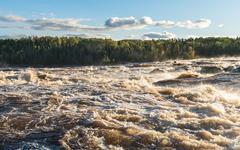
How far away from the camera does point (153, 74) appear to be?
3184 centimetres

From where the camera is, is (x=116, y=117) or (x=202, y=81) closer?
(x=116, y=117)

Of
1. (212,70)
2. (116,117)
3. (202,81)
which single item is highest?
(116,117)

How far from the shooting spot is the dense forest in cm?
4812

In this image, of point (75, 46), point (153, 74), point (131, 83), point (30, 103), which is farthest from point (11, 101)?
point (75, 46)

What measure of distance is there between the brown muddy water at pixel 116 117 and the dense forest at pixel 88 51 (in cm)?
2575

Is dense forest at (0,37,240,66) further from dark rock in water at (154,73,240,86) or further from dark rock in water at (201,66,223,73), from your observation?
dark rock in water at (154,73,240,86)

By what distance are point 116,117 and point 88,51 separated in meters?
34.3

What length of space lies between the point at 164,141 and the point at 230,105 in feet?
18.0

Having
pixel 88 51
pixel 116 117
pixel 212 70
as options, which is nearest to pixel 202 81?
pixel 212 70

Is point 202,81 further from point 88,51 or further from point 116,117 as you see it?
point 88,51

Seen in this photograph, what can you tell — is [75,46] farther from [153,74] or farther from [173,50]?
[153,74]

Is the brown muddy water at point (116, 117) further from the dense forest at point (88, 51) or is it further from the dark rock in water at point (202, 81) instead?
the dense forest at point (88, 51)

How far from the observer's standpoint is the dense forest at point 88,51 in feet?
158

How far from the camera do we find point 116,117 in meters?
15.3
